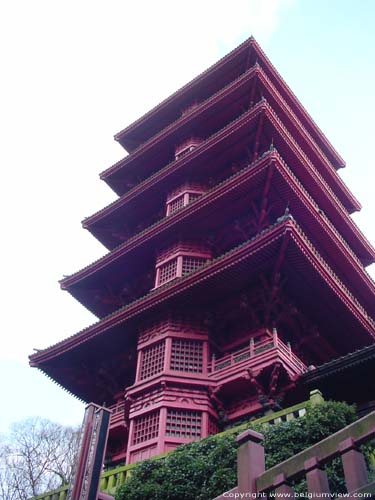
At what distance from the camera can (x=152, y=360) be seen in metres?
16.7

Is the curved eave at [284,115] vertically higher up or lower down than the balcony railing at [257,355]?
higher up

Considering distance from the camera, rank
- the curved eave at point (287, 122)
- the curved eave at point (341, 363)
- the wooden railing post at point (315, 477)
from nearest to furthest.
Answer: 1. the wooden railing post at point (315, 477)
2. the curved eave at point (341, 363)
3. the curved eave at point (287, 122)

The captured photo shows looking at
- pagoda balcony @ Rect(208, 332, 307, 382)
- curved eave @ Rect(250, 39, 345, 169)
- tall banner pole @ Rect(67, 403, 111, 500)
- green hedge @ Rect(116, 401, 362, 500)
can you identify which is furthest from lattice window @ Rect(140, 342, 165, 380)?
curved eave @ Rect(250, 39, 345, 169)

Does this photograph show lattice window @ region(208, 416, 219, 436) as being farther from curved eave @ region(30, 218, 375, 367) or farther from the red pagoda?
curved eave @ region(30, 218, 375, 367)

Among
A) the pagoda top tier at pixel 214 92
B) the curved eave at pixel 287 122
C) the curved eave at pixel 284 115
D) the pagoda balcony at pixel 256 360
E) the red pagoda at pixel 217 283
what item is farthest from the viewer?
the pagoda top tier at pixel 214 92

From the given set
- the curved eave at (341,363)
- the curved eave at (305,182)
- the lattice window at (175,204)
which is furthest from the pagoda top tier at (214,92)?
the curved eave at (341,363)

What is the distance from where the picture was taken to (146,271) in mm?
21578

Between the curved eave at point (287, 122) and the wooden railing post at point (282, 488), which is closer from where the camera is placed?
the wooden railing post at point (282, 488)

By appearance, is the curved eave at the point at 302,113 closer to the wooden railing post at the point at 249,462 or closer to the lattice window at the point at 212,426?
the lattice window at the point at 212,426

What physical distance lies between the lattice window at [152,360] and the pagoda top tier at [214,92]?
40.4 feet

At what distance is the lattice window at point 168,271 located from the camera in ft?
63.5

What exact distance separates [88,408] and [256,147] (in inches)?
532

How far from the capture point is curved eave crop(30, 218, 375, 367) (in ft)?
48.2

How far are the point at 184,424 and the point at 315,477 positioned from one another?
9.79 meters
